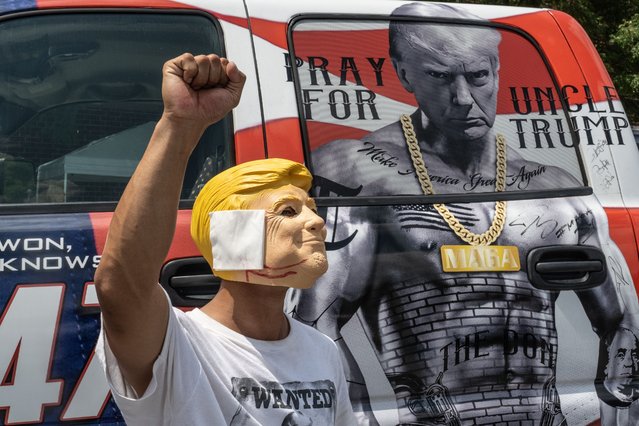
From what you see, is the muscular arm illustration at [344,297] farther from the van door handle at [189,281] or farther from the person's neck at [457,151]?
the person's neck at [457,151]

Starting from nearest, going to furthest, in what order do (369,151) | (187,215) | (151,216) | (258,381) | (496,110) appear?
(151,216)
(258,381)
(187,215)
(369,151)
(496,110)

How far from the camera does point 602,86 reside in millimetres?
3209

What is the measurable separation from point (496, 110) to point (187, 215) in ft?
3.32

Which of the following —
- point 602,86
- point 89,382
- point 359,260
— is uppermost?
point 602,86

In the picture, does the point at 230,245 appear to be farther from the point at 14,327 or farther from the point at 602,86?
the point at 602,86

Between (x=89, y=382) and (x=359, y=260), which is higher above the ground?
→ (x=359, y=260)

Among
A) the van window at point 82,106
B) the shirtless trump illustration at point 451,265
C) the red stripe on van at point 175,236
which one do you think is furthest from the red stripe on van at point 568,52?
the red stripe on van at point 175,236

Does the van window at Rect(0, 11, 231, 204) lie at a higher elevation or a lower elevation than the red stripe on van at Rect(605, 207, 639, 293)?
higher

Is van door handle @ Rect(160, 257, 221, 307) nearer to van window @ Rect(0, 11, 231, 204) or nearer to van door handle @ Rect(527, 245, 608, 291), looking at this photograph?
van window @ Rect(0, 11, 231, 204)

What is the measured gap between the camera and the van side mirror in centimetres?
255

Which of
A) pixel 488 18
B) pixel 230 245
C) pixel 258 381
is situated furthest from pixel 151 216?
pixel 488 18

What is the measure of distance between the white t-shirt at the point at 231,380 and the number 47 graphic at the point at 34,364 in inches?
30.1

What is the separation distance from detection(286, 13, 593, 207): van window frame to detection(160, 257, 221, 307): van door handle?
375 mm

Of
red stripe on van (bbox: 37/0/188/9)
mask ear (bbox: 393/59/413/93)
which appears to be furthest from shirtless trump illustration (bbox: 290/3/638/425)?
red stripe on van (bbox: 37/0/188/9)
